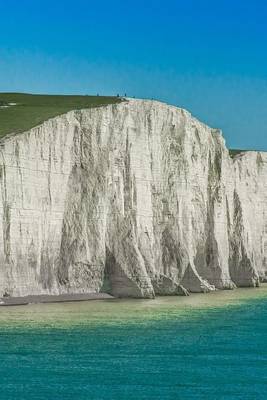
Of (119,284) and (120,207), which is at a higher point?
(120,207)

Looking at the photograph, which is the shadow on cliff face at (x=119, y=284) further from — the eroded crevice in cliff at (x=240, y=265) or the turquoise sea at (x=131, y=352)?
the eroded crevice in cliff at (x=240, y=265)

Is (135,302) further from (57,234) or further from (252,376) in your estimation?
(252,376)

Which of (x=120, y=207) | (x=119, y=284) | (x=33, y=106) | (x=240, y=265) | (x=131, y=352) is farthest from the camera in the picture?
(x=240, y=265)

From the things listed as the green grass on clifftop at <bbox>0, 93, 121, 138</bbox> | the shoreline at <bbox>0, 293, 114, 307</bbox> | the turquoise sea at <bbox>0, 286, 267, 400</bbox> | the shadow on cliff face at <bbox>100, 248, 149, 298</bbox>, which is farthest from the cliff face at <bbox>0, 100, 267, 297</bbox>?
the turquoise sea at <bbox>0, 286, 267, 400</bbox>

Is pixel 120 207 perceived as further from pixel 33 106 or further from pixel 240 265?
pixel 240 265

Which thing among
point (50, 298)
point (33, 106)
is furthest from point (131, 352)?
point (33, 106)

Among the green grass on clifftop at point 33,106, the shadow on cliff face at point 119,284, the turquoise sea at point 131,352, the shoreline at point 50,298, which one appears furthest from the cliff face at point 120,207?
the turquoise sea at point 131,352
